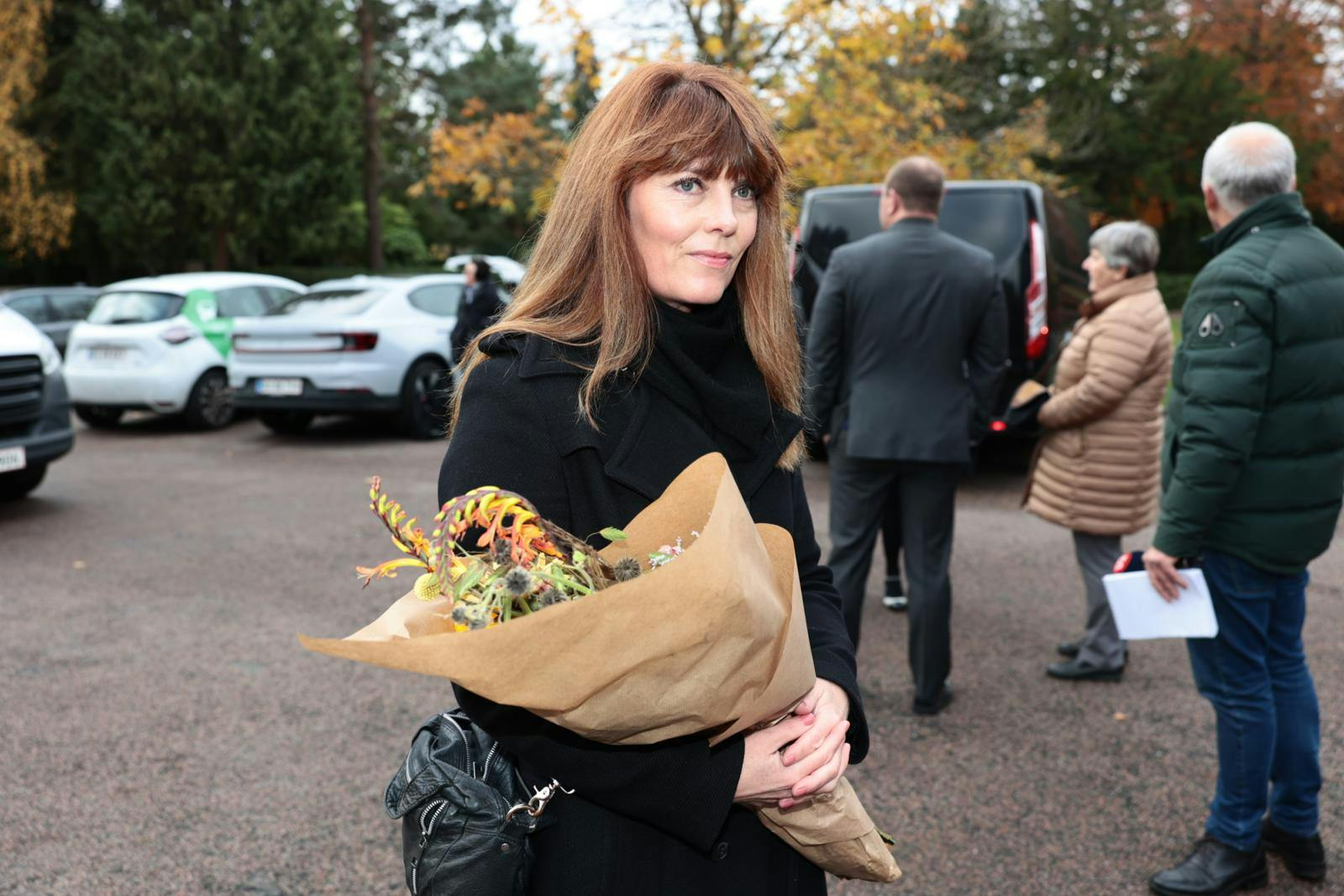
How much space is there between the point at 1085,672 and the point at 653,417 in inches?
151

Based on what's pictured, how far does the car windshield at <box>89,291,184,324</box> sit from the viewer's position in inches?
491

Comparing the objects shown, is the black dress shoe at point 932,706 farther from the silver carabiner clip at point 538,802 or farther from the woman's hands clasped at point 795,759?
the silver carabiner clip at point 538,802

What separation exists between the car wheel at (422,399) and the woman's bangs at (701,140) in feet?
33.9

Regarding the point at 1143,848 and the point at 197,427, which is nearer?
the point at 1143,848

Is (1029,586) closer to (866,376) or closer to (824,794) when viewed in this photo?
(866,376)

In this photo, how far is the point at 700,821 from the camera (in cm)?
160

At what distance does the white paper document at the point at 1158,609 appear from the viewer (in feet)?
10.8

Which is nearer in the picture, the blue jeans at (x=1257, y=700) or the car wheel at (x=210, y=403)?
the blue jeans at (x=1257, y=700)

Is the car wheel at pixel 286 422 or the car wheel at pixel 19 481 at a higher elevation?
the car wheel at pixel 19 481

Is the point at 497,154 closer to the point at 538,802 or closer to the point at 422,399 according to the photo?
the point at 422,399

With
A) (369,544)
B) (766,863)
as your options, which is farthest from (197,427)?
(766,863)

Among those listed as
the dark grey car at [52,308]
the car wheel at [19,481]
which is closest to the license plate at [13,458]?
the car wheel at [19,481]

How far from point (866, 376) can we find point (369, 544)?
3.97 meters

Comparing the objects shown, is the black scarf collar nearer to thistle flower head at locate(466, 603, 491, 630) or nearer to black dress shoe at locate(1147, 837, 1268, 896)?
thistle flower head at locate(466, 603, 491, 630)
